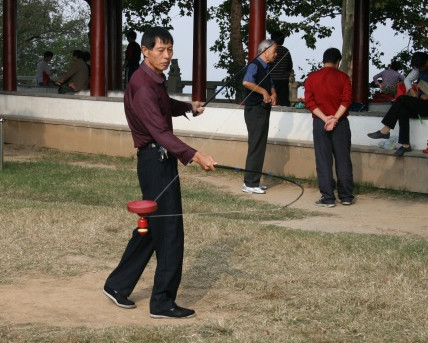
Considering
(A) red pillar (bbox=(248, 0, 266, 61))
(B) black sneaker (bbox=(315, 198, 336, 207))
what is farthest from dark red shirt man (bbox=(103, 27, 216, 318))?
(A) red pillar (bbox=(248, 0, 266, 61))

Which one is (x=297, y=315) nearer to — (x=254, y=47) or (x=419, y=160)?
(x=419, y=160)

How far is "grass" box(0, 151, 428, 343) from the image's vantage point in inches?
265

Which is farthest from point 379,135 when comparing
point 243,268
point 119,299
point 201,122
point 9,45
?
point 9,45

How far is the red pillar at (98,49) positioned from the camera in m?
18.4

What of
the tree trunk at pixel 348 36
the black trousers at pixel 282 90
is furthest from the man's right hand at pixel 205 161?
the tree trunk at pixel 348 36

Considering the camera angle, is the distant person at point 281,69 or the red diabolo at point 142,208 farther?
the distant person at point 281,69

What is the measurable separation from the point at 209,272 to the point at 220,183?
5863 millimetres

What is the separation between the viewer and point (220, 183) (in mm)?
14375

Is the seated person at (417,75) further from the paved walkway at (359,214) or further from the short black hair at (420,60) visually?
the paved walkway at (359,214)

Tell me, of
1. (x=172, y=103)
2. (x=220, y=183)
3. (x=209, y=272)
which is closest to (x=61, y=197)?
(x=220, y=183)

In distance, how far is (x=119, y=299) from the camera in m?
7.40

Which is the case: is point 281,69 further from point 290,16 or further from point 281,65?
point 290,16

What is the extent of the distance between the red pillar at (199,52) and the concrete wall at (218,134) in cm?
227

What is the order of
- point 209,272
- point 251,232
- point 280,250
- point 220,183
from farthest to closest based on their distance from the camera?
point 220,183 < point 251,232 < point 280,250 < point 209,272
